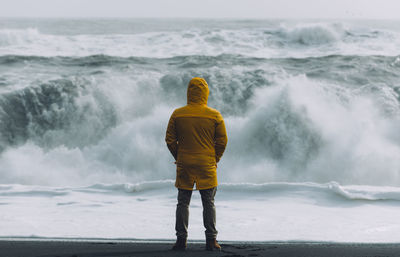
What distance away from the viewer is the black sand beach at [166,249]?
12.5ft

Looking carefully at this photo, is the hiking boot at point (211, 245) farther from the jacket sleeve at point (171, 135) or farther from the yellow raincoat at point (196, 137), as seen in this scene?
the jacket sleeve at point (171, 135)

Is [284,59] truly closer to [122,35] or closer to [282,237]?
[122,35]

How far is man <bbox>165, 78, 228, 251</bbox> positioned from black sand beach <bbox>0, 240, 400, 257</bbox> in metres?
0.23

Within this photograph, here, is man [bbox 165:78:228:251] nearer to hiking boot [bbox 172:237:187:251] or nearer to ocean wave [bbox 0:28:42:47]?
hiking boot [bbox 172:237:187:251]

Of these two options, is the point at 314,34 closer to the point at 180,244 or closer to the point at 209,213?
the point at 209,213

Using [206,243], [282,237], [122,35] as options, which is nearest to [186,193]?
[206,243]

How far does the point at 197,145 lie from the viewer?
12.3 ft

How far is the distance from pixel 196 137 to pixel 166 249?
972 mm

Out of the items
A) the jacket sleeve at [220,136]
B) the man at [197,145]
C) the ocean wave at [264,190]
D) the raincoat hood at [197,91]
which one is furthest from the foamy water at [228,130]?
the raincoat hood at [197,91]

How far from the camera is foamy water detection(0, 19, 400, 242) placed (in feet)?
16.9

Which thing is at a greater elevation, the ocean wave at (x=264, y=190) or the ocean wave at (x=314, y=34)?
the ocean wave at (x=314, y=34)

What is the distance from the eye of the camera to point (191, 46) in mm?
18391

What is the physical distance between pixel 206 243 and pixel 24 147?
24.8ft

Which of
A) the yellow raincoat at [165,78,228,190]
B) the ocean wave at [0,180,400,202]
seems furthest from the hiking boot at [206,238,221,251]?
the ocean wave at [0,180,400,202]
